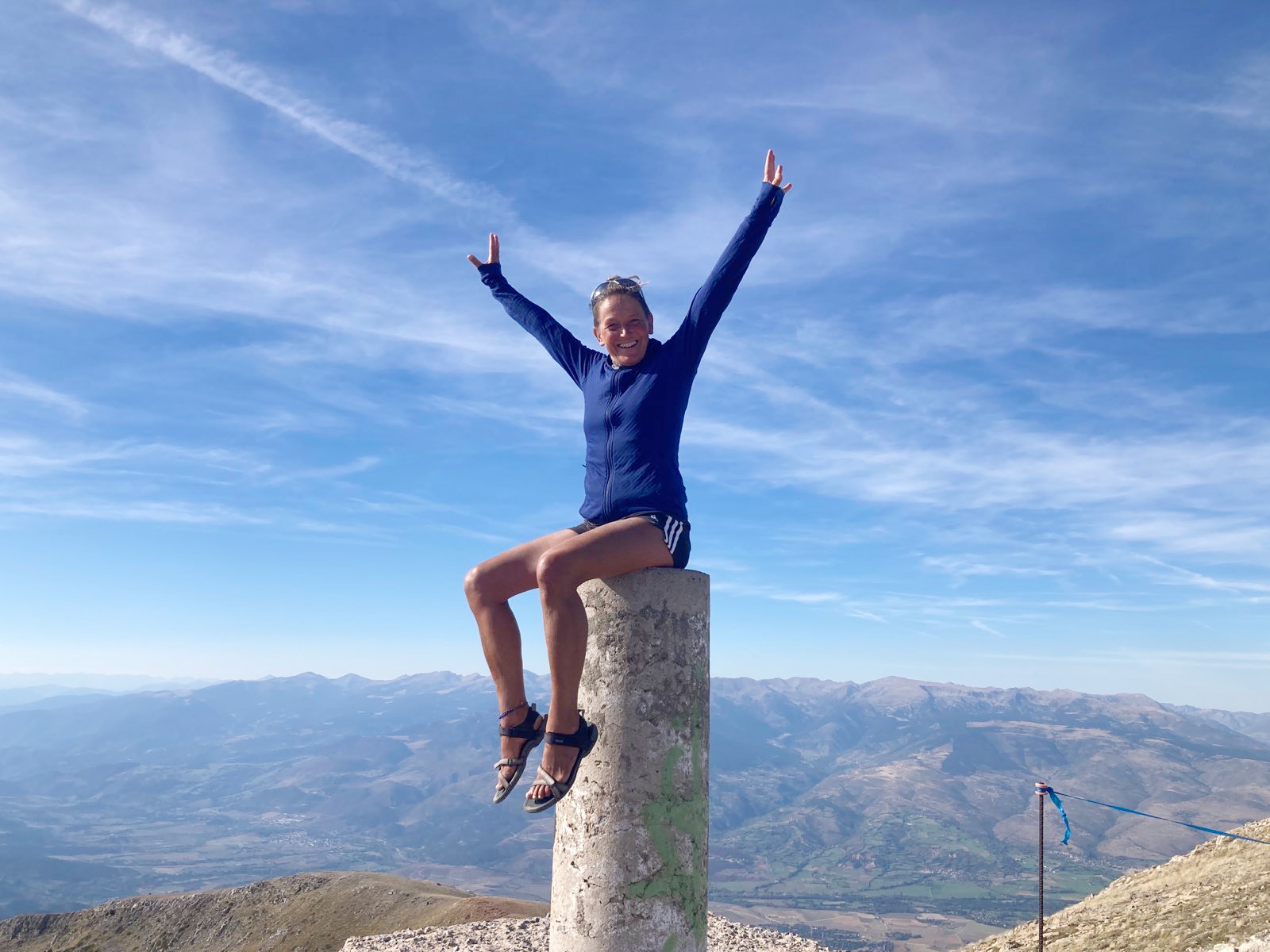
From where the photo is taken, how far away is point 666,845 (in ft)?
19.3

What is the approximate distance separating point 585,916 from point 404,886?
3736 cm

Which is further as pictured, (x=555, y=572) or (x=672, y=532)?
(x=672, y=532)

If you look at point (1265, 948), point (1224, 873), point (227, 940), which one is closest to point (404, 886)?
point (227, 940)

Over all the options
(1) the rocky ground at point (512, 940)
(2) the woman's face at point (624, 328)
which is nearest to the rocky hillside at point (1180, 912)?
(1) the rocky ground at point (512, 940)

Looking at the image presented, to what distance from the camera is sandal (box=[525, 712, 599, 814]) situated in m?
5.66

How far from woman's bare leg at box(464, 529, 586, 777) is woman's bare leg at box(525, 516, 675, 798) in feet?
0.56

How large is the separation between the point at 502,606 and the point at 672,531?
4.06 feet

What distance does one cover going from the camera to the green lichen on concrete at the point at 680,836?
584 centimetres

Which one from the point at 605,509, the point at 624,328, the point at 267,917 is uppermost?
the point at 624,328

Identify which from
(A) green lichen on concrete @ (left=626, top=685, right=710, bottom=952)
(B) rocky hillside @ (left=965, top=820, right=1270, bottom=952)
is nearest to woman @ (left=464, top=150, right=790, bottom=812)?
(A) green lichen on concrete @ (left=626, top=685, right=710, bottom=952)

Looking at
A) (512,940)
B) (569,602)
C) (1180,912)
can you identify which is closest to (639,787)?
(569,602)

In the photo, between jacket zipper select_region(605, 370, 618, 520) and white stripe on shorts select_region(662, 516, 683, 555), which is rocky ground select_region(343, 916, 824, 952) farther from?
jacket zipper select_region(605, 370, 618, 520)

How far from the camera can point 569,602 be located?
576 centimetres

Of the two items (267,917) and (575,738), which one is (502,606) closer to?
(575,738)
